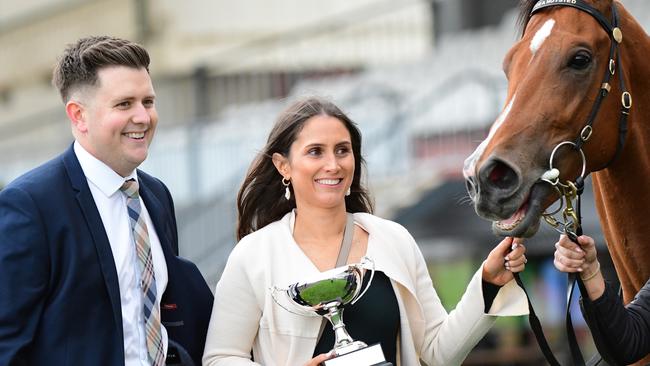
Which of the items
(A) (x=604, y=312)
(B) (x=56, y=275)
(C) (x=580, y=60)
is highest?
(C) (x=580, y=60)

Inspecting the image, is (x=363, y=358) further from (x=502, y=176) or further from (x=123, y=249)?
(x=123, y=249)

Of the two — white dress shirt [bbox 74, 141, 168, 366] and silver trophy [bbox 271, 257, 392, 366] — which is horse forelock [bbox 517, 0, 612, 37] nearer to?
silver trophy [bbox 271, 257, 392, 366]

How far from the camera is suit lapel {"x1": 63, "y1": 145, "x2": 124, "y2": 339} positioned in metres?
3.36

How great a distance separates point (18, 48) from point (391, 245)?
18328 millimetres

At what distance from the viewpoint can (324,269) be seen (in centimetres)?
359

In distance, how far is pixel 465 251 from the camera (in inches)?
479

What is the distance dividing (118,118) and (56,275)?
18.5 inches

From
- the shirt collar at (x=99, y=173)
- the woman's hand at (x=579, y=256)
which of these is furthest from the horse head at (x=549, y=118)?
the shirt collar at (x=99, y=173)

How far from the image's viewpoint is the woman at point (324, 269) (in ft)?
11.5

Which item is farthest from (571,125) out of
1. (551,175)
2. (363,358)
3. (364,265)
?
(363,358)

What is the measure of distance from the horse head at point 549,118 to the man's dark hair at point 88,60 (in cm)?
103

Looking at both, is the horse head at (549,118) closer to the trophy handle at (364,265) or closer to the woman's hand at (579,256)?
the woman's hand at (579,256)

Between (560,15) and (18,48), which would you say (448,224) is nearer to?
(560,15)

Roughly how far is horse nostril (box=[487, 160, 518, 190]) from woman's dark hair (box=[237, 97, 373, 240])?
688 millimetres
